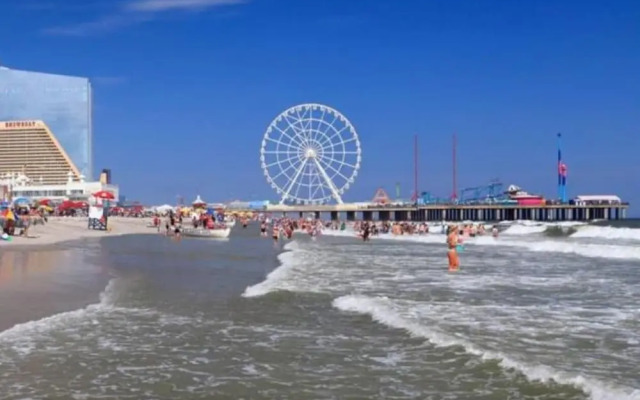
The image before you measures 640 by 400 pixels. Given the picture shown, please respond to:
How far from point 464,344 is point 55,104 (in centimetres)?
13959

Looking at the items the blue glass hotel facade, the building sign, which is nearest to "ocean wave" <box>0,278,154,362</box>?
the building sign

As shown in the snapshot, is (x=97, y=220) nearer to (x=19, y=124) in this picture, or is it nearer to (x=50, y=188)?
(x=50, y=188)

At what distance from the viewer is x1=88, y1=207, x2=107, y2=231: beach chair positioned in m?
43.8

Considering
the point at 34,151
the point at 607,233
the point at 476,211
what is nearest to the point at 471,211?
the point at 476,211

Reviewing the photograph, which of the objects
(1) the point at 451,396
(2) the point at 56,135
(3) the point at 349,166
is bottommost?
(1) the point at 451,396

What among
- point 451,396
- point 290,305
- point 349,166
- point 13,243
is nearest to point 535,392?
point 451,396

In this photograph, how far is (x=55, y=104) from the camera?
450ft

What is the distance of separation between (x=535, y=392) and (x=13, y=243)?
2255 centimetres

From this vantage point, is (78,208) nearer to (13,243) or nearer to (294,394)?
(13,243)

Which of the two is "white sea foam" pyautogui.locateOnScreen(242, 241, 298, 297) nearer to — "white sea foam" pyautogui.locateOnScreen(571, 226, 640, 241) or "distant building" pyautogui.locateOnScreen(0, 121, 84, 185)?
"white sea foam" pyautogui.locateOnScreen(571, 226, 640, 241)

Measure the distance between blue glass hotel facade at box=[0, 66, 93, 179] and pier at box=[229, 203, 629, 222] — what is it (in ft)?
147

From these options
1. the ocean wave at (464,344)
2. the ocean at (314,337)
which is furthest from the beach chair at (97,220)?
the ocean wave at (464,344)

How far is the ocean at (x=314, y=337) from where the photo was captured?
19.5 feet

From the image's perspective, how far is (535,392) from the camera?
572 centimetres
